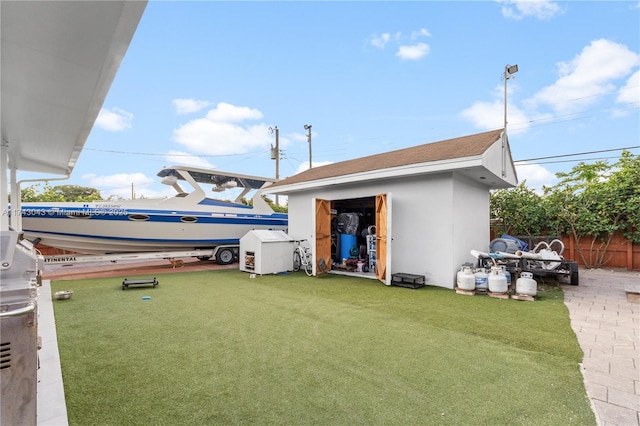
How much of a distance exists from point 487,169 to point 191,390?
6.29 m

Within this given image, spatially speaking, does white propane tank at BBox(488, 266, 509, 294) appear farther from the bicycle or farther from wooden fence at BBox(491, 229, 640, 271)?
the bicycle

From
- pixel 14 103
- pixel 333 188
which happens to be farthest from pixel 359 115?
pixel 14 103

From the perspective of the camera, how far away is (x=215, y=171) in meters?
9.63

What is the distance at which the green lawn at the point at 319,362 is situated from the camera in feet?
6.64

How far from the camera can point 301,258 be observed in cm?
867

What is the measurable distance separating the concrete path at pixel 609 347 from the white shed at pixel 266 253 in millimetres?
6303

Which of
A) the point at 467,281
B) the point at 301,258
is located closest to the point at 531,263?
the point at 467,281

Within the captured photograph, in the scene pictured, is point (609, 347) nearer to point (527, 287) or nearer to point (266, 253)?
point (527, 287)

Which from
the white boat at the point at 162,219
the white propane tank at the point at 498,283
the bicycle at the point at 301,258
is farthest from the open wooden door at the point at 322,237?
the white propane tank at the point at 498,283

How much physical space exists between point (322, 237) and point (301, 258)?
39.9 inches

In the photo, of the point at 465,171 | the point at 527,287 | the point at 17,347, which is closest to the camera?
the point at 17,347

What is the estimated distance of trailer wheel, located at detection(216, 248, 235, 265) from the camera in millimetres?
10211

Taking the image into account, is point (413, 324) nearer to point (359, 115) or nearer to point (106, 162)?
point (359, 115)

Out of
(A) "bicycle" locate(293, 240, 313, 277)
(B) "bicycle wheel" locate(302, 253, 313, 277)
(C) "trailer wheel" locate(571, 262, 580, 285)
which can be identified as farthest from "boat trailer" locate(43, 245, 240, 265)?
(C) "trailer wheel" locate(571, 262, 580, 285)
